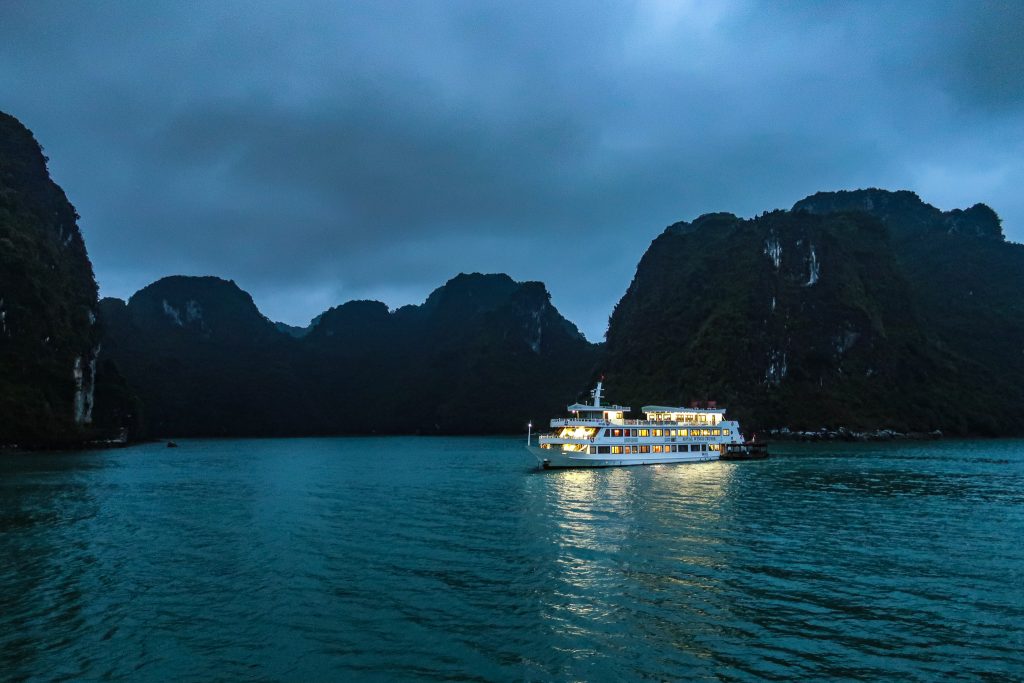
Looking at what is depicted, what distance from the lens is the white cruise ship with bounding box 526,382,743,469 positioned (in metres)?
73.3

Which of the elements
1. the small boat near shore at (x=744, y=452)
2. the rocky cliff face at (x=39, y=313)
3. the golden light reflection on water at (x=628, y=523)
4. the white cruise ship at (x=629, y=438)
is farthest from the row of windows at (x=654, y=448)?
the rocky cliff face at (x=39, y=313)

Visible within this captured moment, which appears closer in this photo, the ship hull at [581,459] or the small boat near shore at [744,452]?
the ship hull at [581,459]

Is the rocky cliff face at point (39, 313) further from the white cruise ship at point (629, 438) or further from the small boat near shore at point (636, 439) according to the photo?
the white cruise ship at point (629, 438)

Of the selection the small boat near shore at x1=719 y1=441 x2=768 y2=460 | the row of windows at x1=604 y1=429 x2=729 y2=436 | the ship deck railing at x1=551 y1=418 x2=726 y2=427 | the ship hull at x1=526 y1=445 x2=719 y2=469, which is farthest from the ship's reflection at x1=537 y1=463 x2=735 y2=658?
the small boat near shore at x1=719 y1=441 x2=768 y2=460

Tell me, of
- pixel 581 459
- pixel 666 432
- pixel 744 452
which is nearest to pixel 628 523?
pixel 581 459

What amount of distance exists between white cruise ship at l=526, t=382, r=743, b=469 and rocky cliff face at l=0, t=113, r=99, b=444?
341ft

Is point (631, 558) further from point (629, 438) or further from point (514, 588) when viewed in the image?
point (629, 438)

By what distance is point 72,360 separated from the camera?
132 m

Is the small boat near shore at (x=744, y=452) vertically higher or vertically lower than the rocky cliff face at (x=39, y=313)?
lower

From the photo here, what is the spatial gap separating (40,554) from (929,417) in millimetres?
209891

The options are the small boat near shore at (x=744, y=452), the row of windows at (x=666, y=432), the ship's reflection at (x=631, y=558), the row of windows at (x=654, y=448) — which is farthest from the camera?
the small boat near shore at (x=744, y=452)

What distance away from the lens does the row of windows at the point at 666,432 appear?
252 ft

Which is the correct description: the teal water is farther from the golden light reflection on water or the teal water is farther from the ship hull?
the ship hull

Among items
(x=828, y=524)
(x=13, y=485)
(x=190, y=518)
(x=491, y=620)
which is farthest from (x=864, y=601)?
(x=13, y=485)
